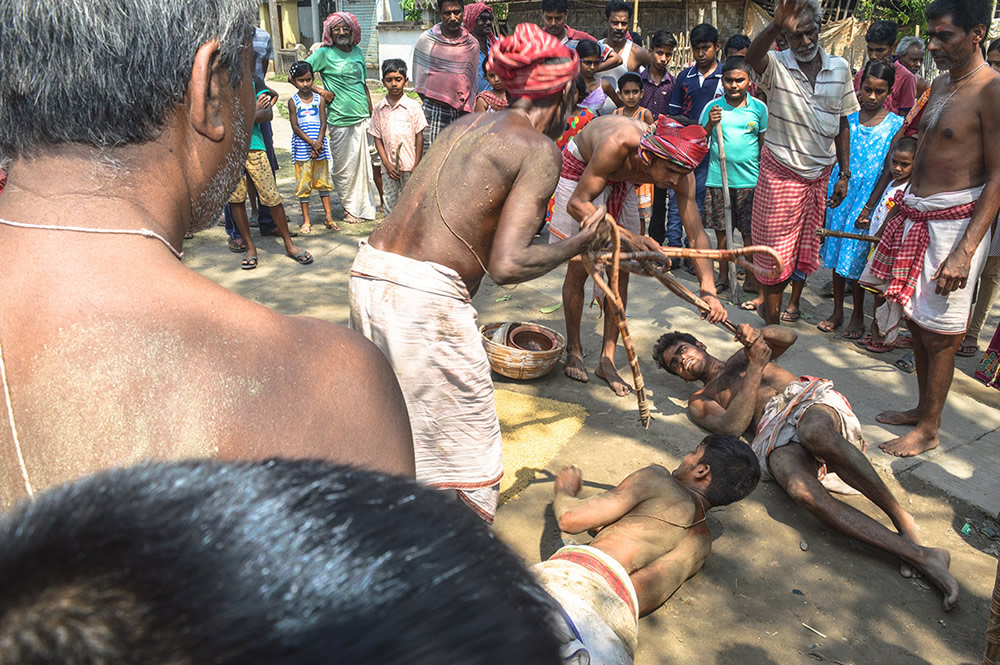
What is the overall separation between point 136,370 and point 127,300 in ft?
0.31

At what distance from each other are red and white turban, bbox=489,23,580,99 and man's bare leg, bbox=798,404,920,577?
1.99 m

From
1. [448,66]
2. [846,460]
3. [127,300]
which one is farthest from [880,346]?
[127,300]

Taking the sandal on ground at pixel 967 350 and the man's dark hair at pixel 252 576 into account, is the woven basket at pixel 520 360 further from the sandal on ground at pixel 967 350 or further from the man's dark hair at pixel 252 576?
the man's dark hair at pixel 252 576

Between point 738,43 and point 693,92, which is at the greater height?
point 738,43

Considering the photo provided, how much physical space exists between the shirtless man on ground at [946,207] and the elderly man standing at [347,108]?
5.64 m

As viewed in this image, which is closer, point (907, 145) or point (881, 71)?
point (907, 145)

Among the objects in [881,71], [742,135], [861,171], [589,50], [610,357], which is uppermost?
[589,50]

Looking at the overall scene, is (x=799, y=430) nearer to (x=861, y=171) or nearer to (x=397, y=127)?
(x=861, y=171)

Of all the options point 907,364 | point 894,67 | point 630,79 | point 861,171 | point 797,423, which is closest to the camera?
point 797,423

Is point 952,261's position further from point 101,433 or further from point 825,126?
point 101,433

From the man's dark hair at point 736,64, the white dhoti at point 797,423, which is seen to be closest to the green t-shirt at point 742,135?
the man's dark hair at point 736,64

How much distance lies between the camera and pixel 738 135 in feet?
19.7

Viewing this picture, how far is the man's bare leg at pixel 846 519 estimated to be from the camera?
2.87m

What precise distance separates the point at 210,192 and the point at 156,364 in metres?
0.38
